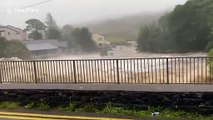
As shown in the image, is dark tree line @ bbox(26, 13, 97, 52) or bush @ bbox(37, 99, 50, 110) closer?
bush @ bbox(37, 99, 50, 110)

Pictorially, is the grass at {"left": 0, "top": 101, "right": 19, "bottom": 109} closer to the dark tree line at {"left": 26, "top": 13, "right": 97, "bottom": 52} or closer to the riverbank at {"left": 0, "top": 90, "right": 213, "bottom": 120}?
the riverbank at {"left": 0, "top": 90, "right": 213, "bottom": 120}

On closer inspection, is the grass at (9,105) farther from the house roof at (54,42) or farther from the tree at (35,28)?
the tree at (35,28)

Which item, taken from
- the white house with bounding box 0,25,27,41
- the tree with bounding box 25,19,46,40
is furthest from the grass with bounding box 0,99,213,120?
the tree with bounding box 25,19,46,40

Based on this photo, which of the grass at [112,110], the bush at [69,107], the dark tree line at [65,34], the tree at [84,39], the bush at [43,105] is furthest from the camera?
the dark tree line at [65,34]

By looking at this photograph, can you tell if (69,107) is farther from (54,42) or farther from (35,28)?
(35,28)

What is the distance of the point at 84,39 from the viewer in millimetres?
55438

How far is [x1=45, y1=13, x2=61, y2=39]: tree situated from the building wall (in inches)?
208

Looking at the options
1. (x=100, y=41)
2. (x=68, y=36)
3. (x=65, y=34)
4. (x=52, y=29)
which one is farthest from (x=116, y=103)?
(x=52, y=29)

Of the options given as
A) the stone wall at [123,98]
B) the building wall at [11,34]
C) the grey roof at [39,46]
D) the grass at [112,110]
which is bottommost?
the grass at [112,110]

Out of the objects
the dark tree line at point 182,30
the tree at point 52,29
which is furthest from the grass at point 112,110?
the tree at point 52,29

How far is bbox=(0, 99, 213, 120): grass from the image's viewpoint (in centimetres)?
748

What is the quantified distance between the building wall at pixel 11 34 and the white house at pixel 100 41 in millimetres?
11679

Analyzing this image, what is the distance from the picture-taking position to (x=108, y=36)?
173ft

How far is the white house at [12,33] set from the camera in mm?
50219
